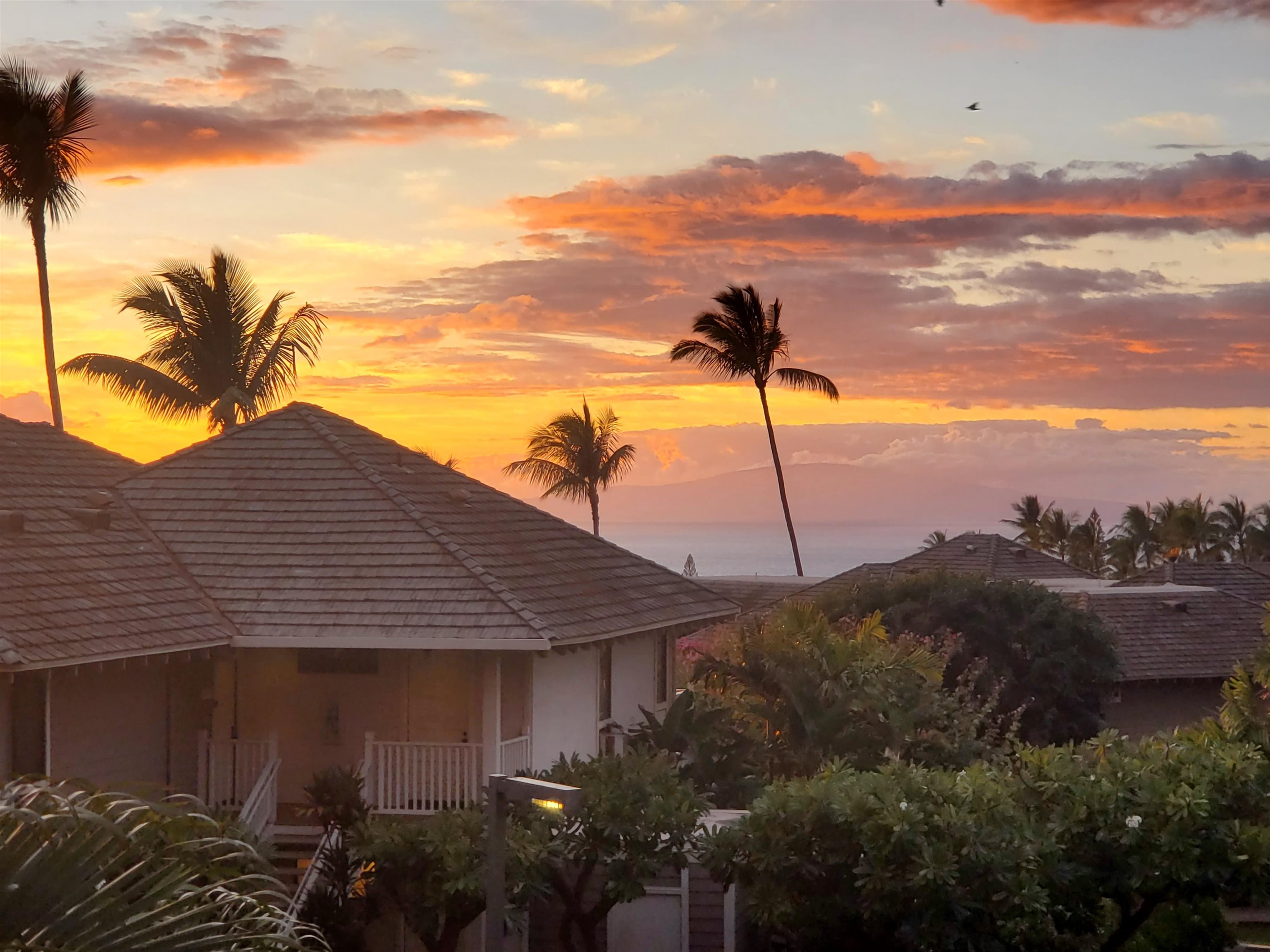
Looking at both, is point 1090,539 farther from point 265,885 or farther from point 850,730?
point 265,885

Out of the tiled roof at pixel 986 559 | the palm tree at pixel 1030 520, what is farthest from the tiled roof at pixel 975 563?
the palm tree at pixel 1030 520

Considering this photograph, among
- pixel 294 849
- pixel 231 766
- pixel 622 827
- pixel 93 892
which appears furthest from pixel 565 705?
pixel 93 892

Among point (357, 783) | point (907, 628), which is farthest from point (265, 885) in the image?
point (907, 628)

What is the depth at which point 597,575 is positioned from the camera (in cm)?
2088

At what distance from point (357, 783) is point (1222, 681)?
27658mm

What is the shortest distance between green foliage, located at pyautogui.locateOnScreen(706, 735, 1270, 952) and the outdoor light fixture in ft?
10.3

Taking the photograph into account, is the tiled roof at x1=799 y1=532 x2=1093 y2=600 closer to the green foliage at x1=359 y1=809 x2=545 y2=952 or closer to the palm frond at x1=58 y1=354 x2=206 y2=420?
the palm frond at x1=58 y1=354 x2=206 y2=420

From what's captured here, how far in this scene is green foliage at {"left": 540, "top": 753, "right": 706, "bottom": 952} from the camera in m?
13.9

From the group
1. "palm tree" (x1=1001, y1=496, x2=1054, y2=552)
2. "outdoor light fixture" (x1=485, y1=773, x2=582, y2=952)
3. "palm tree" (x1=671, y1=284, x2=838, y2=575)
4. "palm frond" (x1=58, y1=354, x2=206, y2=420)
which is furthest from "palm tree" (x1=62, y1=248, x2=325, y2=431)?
"palm tree" (x1=1001, y1=496, x2=1054, y2=552)

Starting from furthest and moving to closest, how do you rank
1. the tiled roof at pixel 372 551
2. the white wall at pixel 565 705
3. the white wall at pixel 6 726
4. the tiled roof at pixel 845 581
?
the tiled roof at pixel 845 581 → the white wall at pixel 565 705 → the tiled roof at pixel 372 551 → the white wall at pixel 6 726

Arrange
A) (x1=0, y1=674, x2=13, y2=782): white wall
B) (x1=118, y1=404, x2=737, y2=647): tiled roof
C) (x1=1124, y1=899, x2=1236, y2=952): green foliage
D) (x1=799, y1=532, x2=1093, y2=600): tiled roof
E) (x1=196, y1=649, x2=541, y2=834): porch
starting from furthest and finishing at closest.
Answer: (x1=799, y1=532, x2=1093, y2=600): tiled roof < (x1=1124, y1=899, x2=1236, y2=952): green foliage < (x1=196, y1=649, x2=541, y2=834): porch < (x1=118, y1=404, x2=737, y2=647): tiled roof < (x1=0, y1=674, x2=13, y2=782): white wall

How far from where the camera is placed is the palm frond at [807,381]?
156 ft

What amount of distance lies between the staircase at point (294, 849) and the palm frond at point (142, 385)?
73.4 ft

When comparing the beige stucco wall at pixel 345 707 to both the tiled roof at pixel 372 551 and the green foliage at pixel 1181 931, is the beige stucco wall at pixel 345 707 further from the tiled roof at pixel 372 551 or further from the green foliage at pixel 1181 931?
the green foliage at pixel 1181 931
